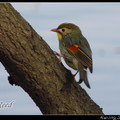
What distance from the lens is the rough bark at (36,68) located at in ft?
10.7

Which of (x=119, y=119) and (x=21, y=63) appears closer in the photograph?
(x=21, y=63)

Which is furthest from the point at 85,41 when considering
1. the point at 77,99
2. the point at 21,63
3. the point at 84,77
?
the point at 21,63

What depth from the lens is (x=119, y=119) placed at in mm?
3539

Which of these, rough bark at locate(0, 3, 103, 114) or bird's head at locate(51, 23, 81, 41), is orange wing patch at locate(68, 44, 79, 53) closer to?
rough bark at locate(0, 3, 103, 114)

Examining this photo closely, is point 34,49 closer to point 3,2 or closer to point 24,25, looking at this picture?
point 24,25

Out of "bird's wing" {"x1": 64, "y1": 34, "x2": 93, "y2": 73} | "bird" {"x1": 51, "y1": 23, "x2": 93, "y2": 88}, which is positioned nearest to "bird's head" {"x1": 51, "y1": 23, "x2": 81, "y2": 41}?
"bird" {"x1": 51, "y1": 23, "x2": 93, "y2": 88}

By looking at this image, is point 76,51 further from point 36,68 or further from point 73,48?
point 36,68

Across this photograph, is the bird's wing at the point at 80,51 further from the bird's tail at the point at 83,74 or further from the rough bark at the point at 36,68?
the rough bark at the point at 36,68

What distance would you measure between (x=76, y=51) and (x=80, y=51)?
Result: 0.24 ft

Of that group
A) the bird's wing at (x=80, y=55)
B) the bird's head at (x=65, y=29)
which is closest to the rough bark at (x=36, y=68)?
the bird's wing at (x=80, y=55)

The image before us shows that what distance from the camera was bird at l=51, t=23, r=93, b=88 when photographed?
3764 mm

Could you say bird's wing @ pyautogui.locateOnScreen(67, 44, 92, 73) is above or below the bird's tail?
above

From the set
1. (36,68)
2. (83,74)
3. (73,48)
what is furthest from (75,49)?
(36,68)

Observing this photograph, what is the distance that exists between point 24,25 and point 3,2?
0.45 meters
